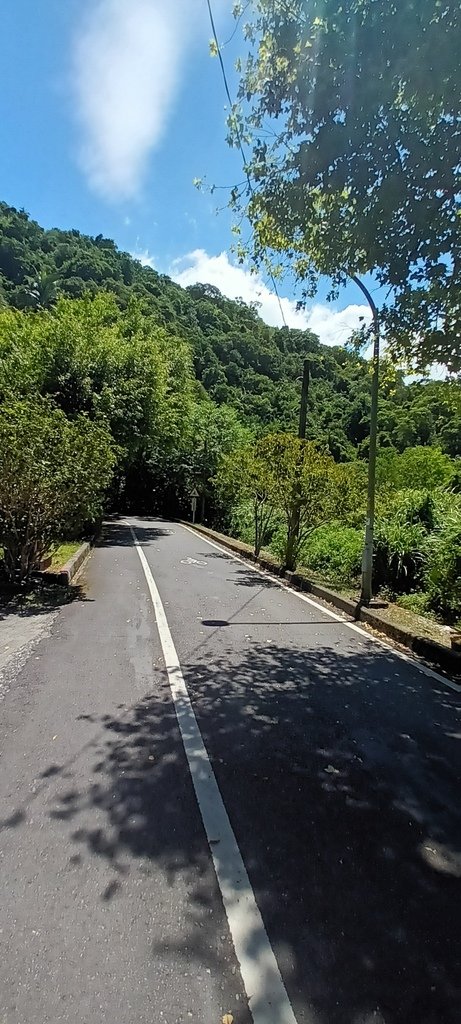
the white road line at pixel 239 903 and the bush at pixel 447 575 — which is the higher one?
the bush at pixel 447 575

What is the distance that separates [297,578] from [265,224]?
886cm

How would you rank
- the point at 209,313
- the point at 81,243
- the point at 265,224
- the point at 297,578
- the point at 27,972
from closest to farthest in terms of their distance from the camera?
the point at 27,972 < the point at 265,224 < the point at 297,578 < the point at 209,313 < the point at 81,243

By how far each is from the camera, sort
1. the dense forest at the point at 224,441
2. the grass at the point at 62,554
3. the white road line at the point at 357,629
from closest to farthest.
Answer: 1. the white road line at the point at 357,629
2. the dense forest at the point at 224,441
3. the grass at the point at 62,554

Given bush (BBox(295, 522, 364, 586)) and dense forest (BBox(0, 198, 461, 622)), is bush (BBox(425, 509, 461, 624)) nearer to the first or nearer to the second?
dense forest (BBox(0, 198, 461, 622))

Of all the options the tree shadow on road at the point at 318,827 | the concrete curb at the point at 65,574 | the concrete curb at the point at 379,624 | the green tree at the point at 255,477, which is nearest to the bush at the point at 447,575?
the concrete curb at the point at 379,624

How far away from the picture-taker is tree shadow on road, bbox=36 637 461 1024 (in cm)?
224

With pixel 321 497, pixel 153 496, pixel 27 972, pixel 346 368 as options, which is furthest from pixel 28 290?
pixel 27 972

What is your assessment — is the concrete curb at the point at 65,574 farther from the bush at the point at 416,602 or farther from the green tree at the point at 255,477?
the bush at the point at 416,602

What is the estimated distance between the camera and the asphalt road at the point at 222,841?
2137 millimetres

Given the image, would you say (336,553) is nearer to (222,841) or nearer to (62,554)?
(62,554)

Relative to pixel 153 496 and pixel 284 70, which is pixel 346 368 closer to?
pixel 284 70

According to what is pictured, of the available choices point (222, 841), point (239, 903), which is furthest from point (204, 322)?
point (239, 903)

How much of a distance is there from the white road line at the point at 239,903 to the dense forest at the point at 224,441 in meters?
4.55

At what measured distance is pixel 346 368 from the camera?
24.2 feet
